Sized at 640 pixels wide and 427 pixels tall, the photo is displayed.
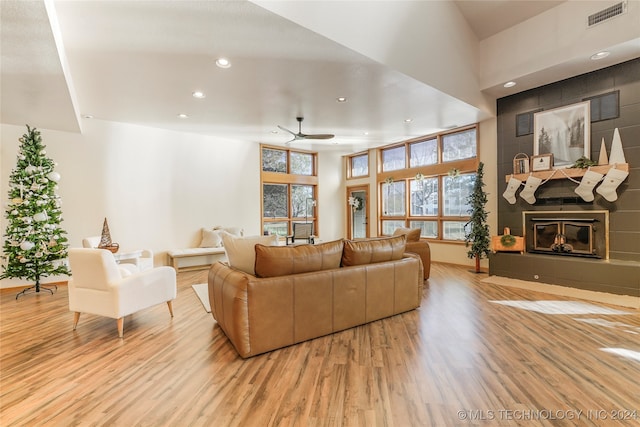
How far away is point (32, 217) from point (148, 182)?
198cm

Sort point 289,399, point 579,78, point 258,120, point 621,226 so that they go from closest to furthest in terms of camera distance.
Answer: point 289,399
point 621,226
point 579,78
point 258,120

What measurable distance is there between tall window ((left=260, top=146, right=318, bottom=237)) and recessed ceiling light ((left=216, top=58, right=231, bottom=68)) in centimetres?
453

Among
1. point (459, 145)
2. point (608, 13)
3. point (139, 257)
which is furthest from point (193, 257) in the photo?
point (608, 13)

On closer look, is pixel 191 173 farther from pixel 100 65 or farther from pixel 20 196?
pixel 100 65

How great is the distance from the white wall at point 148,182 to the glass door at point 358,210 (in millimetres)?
3162

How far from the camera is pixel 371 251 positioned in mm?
3314

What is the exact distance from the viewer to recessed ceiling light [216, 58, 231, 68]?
344 centimetres

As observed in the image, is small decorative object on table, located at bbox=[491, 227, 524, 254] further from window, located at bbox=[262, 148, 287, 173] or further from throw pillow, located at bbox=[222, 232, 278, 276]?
window, located at bbox=[262, 148, 287, 173]

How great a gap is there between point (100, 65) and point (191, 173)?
3.49 metres

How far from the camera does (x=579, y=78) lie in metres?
4.89

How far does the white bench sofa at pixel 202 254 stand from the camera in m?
6.28

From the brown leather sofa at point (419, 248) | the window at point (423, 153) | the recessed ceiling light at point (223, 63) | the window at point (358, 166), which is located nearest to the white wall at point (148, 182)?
the window at point (358, 166)

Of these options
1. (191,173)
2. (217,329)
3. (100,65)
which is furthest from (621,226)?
(191,173)

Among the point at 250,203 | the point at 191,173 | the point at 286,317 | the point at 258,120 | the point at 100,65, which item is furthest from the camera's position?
the point at 250,203
